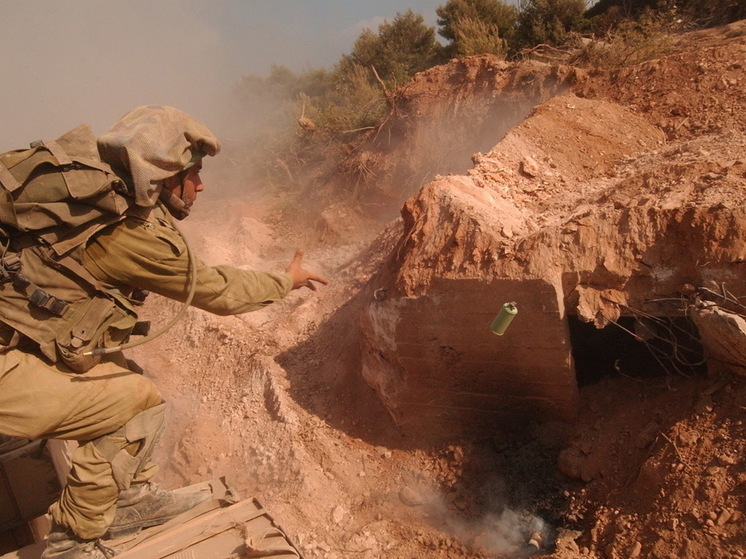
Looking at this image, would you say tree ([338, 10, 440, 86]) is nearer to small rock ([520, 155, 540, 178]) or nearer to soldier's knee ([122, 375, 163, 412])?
small rock ([520, 155, 540, 178])

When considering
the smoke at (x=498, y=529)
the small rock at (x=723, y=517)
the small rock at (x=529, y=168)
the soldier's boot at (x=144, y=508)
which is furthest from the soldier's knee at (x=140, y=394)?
the small rock at (x=529, y=168)

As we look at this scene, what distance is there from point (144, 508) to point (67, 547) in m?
0.37

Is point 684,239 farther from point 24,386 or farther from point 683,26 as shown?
point 683,26

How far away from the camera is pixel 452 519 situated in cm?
340

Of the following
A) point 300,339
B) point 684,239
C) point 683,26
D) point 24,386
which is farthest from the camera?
point 683,26

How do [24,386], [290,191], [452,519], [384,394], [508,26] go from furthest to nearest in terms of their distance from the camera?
1. [508,26]
2. [290,191]
3. [384,394]
4. [452,519]
5. [24,386]

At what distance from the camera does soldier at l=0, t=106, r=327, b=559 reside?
7.86 ft

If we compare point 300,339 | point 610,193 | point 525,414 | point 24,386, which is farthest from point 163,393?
point 610,193

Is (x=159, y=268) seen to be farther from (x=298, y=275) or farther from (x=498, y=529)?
(x=498, y=529)

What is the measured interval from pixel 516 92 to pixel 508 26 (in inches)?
216

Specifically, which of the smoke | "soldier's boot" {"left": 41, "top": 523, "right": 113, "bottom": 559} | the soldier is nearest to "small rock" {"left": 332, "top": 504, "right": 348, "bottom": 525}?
the smoke

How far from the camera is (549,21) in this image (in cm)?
1070

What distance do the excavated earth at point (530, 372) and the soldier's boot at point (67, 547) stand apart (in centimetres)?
118

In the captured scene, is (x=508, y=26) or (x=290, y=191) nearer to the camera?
(x=290, y=191)
